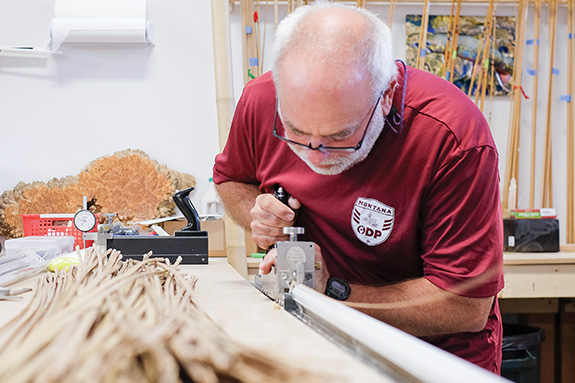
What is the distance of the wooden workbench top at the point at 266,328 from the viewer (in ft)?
1.66

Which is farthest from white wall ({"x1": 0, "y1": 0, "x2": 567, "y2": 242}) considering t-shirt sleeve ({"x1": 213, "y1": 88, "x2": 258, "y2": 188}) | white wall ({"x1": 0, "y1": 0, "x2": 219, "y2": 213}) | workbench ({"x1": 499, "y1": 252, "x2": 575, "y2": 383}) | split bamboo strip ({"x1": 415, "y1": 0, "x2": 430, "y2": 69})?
workbench ({"x1": 499, "y1": 252, "x2": 575, "y2": 383})

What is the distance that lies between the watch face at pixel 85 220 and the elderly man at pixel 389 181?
41.9 inches

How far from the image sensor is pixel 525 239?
2637 millimetres

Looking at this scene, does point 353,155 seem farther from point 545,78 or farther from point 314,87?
point 545,78

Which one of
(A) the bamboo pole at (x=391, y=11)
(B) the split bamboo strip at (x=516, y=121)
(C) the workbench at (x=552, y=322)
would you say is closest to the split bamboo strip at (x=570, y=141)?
(B) the split bamboo strip at (x=516, y=121)

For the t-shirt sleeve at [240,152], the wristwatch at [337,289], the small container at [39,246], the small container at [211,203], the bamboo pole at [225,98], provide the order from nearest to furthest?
the wristwatch at [337,289], the t-shirt sleeve at [240,152], the small container at [39,246], the bamboo pole at [225,98], the small container at [211,203]

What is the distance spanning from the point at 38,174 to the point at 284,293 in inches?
90.7

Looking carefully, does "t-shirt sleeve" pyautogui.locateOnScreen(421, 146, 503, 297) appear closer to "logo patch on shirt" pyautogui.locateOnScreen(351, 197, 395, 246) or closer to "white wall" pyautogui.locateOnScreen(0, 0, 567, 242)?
"logo patch on shirt" pyautogui.locateOnScreen(351, 197, 395, 246)

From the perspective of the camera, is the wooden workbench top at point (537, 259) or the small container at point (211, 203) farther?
the small container at point (211, 203)

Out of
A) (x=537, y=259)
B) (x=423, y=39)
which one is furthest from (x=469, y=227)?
(x=423, y=39)

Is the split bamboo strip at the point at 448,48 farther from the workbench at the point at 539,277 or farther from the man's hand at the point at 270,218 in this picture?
the man's hand at the point at 270,218

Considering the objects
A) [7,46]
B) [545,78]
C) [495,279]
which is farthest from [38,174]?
[545,78]

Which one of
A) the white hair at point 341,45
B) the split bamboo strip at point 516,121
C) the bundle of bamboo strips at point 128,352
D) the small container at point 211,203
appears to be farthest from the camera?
the split bamboo strip at point 516,121

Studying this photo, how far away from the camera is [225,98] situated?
6.72 ft
